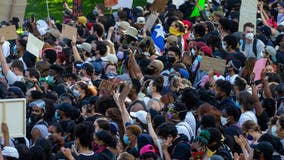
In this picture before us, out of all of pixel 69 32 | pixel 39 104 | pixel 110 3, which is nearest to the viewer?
pixel 39 104

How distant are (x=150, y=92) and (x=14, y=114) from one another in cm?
385

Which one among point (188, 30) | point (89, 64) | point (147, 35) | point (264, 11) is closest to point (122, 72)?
point (89, 64)

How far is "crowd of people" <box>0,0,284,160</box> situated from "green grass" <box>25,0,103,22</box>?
7.95m

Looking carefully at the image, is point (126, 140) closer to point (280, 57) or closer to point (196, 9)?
point (280, 57)

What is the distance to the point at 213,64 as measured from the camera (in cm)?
1839

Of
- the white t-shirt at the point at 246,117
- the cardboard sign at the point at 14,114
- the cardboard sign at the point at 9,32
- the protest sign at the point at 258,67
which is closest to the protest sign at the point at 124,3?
the cardboard sign at the point at 9,32

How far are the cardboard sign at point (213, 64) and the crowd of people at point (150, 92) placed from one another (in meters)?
0.16

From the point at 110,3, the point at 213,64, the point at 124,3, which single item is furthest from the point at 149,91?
the point at 124,3

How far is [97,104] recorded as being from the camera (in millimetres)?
15914

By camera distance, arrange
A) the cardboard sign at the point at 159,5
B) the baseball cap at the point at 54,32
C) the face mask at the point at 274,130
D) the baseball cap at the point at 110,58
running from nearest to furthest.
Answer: the face mask at the point at 274,130, the baseball cap at the point at 110,58, the baseball cap at the point at 54,32, the cardboard sign at the point at 159,5

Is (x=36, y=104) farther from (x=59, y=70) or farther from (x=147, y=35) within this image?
(x=147, y=35)

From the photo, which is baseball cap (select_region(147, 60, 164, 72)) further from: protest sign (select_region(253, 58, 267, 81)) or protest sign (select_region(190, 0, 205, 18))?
protest sign (select_region(190, 0, 205, 18))

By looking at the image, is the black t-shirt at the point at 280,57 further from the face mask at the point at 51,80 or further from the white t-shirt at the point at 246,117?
the white t-shirt at the point at 246,117

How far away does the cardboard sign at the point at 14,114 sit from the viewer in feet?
44.9
